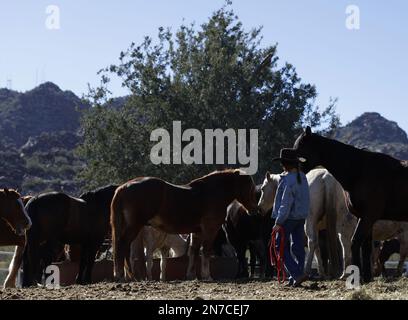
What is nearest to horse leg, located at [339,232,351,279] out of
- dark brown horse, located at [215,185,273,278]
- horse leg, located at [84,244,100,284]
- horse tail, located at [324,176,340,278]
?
horse tail, located at [324,176,340,278]

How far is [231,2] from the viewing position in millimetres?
35312

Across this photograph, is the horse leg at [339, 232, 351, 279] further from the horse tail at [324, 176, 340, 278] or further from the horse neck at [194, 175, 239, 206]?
the horse neck at [194, 175, 239, 206]

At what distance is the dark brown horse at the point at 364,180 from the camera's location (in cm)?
1084

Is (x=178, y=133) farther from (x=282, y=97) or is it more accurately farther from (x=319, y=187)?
(x=319, y=187)

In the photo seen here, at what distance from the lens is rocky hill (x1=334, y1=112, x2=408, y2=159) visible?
333 feet

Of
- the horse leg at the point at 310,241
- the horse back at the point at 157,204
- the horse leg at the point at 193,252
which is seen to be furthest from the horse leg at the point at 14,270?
the horse leg at the point at 310,241

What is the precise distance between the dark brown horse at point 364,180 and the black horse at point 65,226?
4.88 meters

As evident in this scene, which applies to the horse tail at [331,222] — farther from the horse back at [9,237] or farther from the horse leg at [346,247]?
the horse back at [9,237]

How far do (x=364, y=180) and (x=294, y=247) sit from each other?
151cm

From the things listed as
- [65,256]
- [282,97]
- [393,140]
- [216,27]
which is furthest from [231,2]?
[393,140]

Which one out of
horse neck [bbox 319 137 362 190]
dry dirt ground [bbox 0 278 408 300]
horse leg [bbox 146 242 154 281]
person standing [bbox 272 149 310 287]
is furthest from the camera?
horse leg [bbox 146 242 154 281]

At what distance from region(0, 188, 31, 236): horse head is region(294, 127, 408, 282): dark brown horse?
4.55 m

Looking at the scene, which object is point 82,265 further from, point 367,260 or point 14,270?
point 367,260

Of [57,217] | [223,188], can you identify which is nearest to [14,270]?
[57,217]
